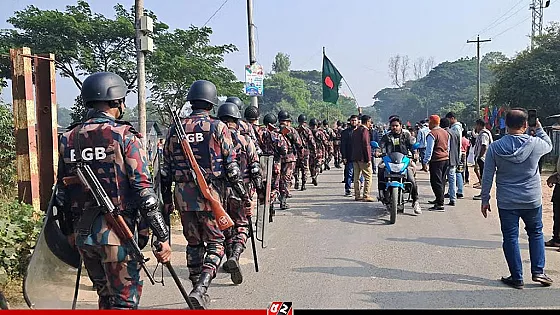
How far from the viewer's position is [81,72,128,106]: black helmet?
3711 mm

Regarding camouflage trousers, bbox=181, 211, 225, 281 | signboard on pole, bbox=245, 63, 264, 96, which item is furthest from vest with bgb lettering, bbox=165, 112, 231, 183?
signboard on pole, bbox=245, 63, 264, 96

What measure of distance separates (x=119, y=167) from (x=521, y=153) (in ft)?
12.3

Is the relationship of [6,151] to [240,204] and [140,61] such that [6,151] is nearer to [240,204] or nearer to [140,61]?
[140,61]

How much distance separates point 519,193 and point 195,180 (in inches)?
120

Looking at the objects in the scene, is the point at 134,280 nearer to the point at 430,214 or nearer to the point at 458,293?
the point at 458,293

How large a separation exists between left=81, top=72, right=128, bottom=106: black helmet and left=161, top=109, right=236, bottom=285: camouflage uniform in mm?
1031

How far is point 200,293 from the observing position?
4.53m

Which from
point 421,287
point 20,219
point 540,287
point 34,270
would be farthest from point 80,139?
point 540,287

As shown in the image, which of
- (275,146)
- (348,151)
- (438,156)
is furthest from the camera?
(348,151)

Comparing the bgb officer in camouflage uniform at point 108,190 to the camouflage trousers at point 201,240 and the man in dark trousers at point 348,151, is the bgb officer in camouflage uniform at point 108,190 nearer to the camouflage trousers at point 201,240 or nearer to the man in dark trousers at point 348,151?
the camouflage trousers at point 201,240

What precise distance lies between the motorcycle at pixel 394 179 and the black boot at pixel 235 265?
147 inches

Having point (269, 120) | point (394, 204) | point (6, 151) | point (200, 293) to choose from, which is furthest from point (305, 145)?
point (200, 293)

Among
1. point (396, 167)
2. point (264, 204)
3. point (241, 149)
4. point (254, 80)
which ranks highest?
point (254, 80)

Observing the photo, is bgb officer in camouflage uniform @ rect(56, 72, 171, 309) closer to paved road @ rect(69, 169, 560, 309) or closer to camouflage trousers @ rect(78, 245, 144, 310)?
camouflage trousers @ rect(78, 245, 144, 310)
